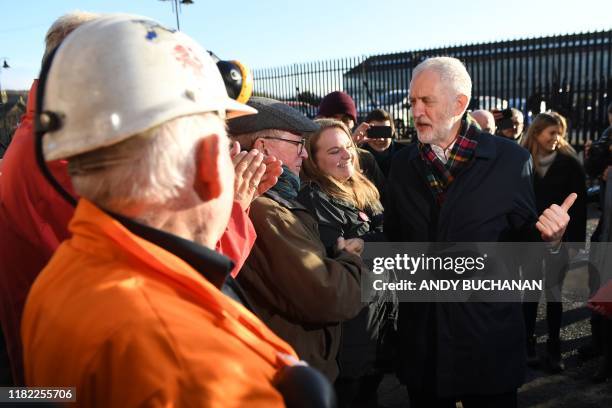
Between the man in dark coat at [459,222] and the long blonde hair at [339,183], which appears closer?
the man in dark coat at [459,222]

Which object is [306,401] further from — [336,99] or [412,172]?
[336,99]

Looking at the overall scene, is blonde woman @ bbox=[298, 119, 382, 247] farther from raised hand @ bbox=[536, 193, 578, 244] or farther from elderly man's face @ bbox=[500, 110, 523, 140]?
elderly man's face @ bbox=[500, 110, 523, 140]

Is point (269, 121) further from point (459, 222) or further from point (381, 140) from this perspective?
point (381, 140)

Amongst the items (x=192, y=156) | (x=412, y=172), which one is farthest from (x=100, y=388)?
(x=412, y=172)

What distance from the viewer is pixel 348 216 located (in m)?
2.87

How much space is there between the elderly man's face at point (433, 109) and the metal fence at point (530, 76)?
8.36 metres

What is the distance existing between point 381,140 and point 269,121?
3.09 meters

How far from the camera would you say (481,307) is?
246 centimetres

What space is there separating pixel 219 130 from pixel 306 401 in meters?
0.54

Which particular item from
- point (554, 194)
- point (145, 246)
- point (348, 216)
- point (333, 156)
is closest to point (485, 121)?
point (554, 194)

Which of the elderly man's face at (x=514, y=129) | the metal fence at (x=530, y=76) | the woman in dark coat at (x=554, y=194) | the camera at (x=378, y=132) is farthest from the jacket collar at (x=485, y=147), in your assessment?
the metal fence at (x=530, y=76)

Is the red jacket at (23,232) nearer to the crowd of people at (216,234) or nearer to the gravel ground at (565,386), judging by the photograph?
the crowd of people at (216,234)

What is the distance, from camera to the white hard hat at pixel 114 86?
943 mm

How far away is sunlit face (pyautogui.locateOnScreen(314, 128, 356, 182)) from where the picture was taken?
121 inches
